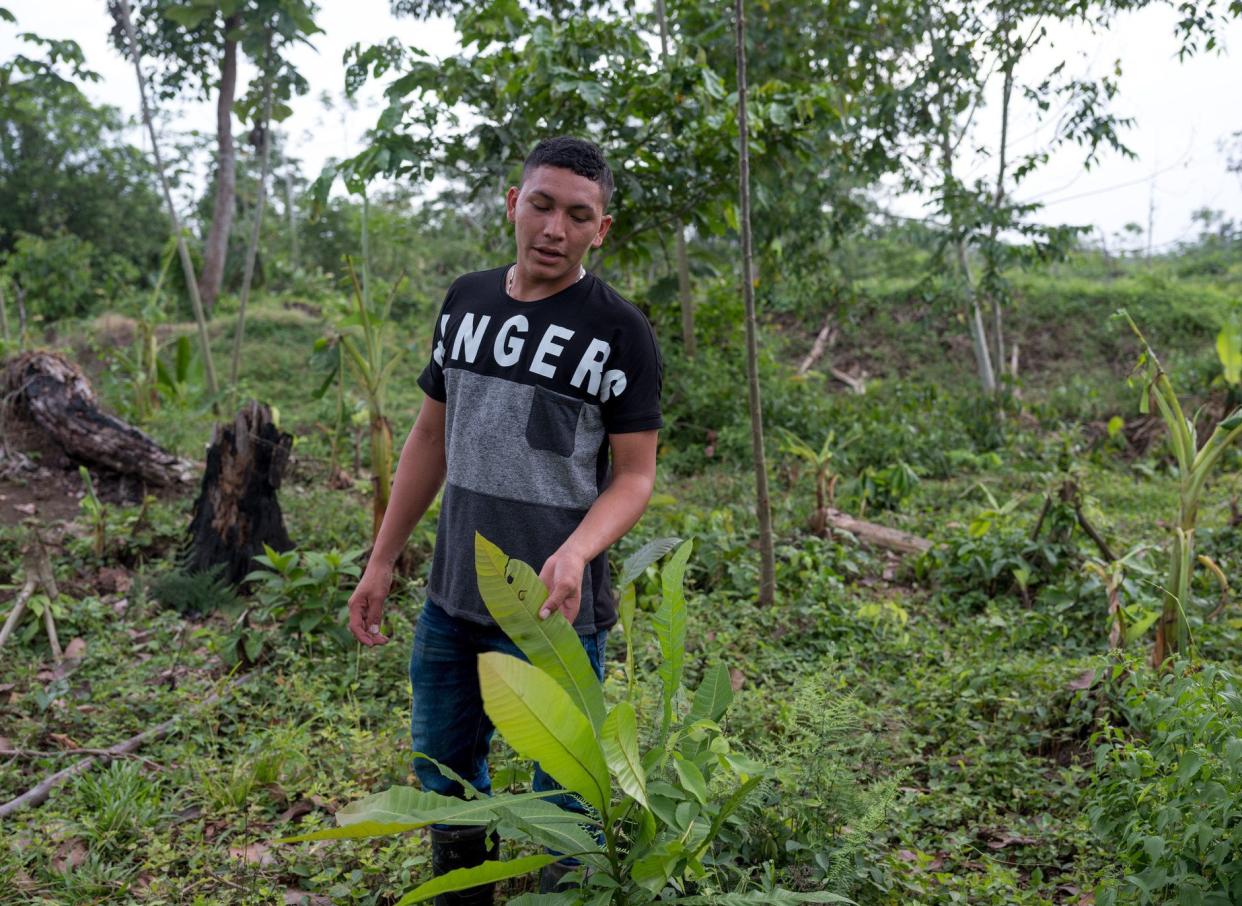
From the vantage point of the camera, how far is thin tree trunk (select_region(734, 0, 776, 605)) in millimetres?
3680

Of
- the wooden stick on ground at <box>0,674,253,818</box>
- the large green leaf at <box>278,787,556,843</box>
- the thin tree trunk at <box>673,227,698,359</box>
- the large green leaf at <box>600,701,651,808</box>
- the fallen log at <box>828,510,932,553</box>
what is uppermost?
the thin tree trunk at <box>673,227,698,359</box>

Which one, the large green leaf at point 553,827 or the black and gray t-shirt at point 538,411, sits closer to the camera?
the large green leaf at point 553,827

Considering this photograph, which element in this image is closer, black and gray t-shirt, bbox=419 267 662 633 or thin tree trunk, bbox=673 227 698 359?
black and gray t-shirt, bbox=419 267 662 633

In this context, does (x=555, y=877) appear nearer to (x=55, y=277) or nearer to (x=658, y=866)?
(x=658, y=866)

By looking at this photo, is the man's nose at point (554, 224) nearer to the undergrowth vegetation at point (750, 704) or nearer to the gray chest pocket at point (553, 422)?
the gray chest pocket at point (553, 422)

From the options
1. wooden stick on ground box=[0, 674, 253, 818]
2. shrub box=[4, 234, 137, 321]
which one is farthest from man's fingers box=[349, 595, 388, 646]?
shrub box=[4, 234, 137, 321]

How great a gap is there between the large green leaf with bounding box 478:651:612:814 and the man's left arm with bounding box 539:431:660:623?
0.51 ft

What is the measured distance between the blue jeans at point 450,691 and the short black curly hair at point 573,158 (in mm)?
926

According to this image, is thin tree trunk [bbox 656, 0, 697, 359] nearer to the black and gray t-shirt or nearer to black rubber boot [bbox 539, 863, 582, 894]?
the black and gray t-shirt

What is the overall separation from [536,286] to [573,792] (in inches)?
38.3

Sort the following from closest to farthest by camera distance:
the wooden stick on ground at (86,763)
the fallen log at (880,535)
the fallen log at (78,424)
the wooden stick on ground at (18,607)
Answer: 1. the wooden stick on ground at (86,763)
2. the wooden stick on ground at (18,607)
3. the fallen log at (880,535)
4. the fallen log at (78,424)

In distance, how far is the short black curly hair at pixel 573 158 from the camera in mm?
1841

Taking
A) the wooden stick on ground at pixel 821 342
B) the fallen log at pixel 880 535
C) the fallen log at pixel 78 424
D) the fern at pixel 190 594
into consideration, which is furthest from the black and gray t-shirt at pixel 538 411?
the wooden stick on ground at pixel 821 342

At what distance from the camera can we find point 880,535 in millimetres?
5172
